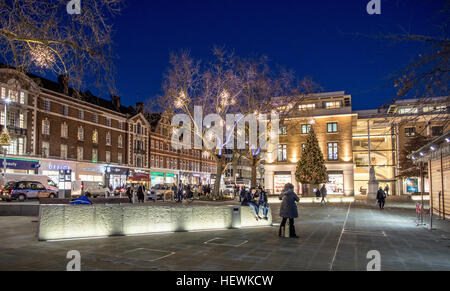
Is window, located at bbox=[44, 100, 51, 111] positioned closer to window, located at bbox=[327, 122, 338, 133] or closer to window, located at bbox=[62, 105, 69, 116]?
window, located at bbox=[62, 105, 69, 116]

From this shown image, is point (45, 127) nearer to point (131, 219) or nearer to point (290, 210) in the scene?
point (131, 219)

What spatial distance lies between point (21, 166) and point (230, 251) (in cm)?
3644

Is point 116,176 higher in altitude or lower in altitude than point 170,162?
lower

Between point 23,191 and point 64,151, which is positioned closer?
point 23,191

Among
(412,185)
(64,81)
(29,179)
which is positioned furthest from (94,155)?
(412,185)

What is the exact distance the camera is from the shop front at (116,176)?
163 ft

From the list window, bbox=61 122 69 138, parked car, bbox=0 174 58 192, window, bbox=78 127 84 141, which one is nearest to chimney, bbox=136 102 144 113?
window, bbox=78 127 84 141

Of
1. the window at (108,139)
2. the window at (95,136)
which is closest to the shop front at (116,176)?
the window at (108,139)

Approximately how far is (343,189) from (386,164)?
1498cm

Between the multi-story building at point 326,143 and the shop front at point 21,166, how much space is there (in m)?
26.8

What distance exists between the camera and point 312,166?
37.8m

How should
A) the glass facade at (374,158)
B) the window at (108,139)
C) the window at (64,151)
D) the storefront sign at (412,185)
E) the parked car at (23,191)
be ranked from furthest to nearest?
1. the glass facade at (374,158)
2. the window at (108,139)
3. the storefront sign at (412,185)
4. the window at (64,151)
5. the parked car at (23,191)

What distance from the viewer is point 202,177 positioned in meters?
79.1

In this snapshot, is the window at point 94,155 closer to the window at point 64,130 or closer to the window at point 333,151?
the window at point 64,130
